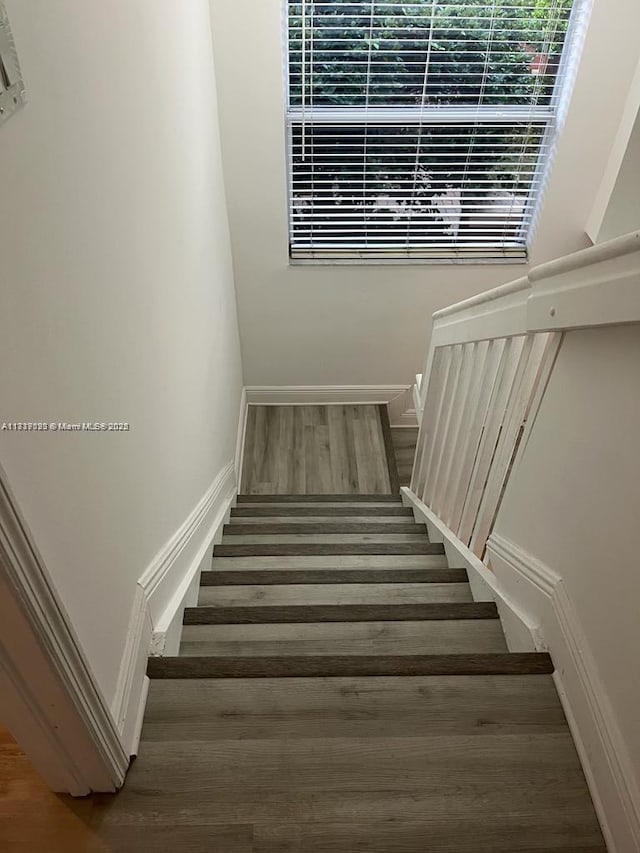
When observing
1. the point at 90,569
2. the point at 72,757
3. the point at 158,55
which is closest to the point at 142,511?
the point at 90,569

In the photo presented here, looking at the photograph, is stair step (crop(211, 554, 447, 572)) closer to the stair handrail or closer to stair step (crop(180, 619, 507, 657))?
stair step (crop(180, 619, 507, 657))

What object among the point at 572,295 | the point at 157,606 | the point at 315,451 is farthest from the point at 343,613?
the point at 315,451

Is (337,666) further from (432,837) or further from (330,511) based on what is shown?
(330,511)

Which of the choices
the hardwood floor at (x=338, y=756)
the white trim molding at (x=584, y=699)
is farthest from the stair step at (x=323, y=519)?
the white trim molding at (x=584, y=699)

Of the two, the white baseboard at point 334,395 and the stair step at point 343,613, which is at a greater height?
the stair step at point 343,613

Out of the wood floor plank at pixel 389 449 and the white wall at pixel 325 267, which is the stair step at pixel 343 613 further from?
the white wall at pixel 325 267

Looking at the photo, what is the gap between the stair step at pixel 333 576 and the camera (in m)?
1.87

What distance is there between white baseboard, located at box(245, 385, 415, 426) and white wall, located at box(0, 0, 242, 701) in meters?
2.13

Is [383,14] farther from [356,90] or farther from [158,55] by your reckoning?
[158,55]

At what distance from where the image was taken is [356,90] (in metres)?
2.84

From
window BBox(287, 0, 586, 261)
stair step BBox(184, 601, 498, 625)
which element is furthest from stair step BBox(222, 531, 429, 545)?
window BBox(287, 0, 586, 261)

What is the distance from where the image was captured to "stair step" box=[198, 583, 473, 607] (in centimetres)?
180

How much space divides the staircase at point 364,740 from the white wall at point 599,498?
0.19 metres

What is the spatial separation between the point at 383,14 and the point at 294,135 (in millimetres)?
711
